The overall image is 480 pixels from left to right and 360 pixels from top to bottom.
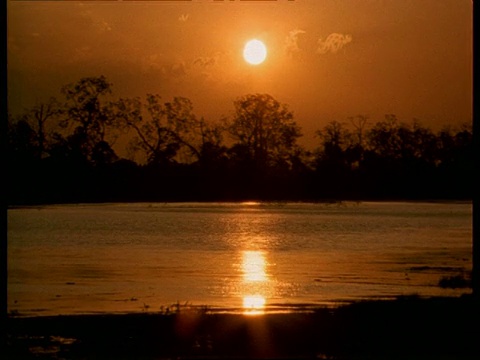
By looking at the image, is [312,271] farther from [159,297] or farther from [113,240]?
[113,240]

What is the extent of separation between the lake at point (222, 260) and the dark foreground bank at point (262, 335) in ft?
8.75

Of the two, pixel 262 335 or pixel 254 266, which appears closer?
→ pixel 262 335

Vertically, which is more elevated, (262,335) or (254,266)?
(262,335)

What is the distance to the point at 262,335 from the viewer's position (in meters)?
15.2

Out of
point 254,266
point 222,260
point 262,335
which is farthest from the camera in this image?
point 222,260

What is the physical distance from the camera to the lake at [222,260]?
24.0m

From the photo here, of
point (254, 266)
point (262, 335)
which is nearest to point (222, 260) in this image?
point (254, 266)

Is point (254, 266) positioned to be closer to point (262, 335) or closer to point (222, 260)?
point (222, 260)

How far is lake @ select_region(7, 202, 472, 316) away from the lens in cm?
2400

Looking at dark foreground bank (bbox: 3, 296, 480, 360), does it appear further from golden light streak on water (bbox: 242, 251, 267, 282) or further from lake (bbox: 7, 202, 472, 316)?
golden light streak on water (bbox: 242, 251, 267, 282)

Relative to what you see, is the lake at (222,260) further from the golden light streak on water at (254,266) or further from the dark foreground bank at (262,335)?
the dark foreground bank at (262,335)

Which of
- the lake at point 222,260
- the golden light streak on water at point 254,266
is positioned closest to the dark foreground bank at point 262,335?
the lake at point 222,260

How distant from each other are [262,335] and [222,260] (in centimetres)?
2887

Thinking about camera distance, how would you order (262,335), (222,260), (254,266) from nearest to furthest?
(262,335) < (254,266) < (222,260)
